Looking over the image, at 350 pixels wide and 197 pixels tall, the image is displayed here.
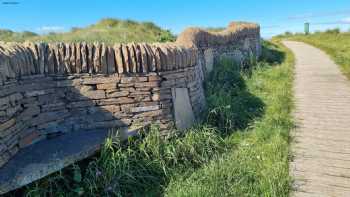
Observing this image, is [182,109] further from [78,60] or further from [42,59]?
[42,59]

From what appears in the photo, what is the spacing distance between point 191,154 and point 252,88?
12.4ft

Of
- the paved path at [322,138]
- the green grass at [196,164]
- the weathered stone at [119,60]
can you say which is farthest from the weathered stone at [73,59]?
the paved path at [322,138]

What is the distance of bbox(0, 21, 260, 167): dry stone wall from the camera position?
3.73 meters

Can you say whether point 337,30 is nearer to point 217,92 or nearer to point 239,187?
point 217,92

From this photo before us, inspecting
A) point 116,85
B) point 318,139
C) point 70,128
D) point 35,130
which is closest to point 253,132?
point 318,139

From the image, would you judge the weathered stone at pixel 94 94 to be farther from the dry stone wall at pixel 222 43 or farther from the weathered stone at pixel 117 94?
the dry stone wall at pixel 222 43

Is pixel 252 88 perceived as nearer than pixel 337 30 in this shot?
Yes

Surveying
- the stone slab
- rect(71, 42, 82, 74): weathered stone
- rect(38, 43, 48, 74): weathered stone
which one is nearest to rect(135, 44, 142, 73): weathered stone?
the stone slab

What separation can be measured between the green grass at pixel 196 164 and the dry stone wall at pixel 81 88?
40cm

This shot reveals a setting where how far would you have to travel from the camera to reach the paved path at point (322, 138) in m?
3.56

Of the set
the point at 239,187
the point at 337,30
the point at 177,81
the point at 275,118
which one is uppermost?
the point at 337,30

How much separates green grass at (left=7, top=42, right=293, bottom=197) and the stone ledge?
16cm

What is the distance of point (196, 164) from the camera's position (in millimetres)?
4293

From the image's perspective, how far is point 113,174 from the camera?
3746 millimetres
